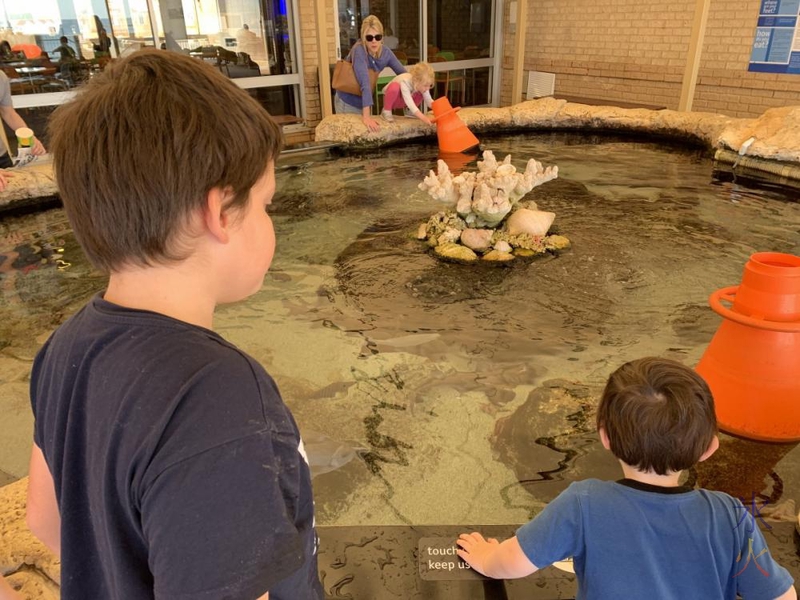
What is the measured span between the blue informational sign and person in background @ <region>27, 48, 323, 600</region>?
9497 millimetres

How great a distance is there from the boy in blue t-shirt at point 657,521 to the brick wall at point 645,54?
883 centimetres

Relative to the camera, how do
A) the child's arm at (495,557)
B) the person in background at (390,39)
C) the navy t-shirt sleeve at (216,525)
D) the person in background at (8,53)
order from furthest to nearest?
the person in background at (390,39) → the person in background at (8,53) → the child's arm at (495,557) → the navy t-shirt sleeve at (216,525)

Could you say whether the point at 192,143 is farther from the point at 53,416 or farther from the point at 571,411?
the point at 571,411

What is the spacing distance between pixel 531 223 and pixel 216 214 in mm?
3723

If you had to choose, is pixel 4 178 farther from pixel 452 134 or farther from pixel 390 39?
pixel 390 39

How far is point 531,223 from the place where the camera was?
4.27 m

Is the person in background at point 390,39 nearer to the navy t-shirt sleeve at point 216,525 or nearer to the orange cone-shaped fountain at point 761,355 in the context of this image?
the orange cone-shaped fountain at point 761,355

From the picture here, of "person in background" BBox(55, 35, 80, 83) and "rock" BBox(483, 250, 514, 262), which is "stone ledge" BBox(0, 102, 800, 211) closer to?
"person in background" BBox(55, 35, 80, 83)

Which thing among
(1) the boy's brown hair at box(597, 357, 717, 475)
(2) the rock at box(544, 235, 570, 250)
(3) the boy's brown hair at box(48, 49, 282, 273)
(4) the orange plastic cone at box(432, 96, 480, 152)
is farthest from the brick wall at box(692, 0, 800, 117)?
(3) the boy's brown hair at box(48, 49, 282, 273)

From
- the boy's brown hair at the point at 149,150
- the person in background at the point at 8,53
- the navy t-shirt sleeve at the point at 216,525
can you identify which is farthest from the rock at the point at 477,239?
the person in background at the point at 8,53

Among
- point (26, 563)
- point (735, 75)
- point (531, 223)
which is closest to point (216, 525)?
point (26, 563)

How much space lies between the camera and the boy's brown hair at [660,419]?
117cm

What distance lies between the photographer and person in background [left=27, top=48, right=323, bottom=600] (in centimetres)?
65

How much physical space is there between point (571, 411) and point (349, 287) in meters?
1.71
